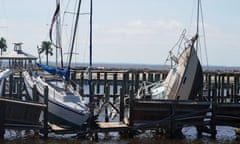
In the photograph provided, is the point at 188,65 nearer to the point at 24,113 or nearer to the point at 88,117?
the point at 88,117

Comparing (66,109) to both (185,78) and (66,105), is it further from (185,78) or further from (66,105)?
(185,78)

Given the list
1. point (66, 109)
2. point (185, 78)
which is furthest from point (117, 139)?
point (185, 78)

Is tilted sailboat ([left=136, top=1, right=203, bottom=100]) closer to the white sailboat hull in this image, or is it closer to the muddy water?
the muddy water

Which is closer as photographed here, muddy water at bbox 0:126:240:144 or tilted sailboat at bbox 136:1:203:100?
muddy water at bbox 0:126:240:144

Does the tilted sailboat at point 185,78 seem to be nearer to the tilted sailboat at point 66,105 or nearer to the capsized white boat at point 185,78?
the capsized white boat at point 185,78

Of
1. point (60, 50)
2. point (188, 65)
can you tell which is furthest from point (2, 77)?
point (188, 65)

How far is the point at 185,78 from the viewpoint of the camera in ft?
112

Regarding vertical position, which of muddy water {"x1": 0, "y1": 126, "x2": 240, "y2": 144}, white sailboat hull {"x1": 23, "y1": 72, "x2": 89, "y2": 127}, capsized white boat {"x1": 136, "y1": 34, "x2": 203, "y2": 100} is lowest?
muddy water {"x1": 0, "y1": 126, "x2": 240, "y2": 144}

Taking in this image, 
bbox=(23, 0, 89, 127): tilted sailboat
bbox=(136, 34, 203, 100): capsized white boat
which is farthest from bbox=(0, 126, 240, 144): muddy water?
bbox=(136, 34, 203, 100): capsized white boat

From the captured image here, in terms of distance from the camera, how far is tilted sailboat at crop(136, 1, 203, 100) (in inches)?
1344

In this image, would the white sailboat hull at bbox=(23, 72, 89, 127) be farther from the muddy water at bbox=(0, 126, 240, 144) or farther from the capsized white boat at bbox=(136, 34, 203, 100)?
the capsized white boat at bbox=(136, 34, 203, 100)

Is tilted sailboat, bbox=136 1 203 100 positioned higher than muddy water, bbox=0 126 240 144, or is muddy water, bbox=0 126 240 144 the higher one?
tilted sailboat, bbox=136 1 203 100

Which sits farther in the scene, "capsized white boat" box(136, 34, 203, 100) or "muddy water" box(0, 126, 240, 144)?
"capsized white boat" box(136, 34, 203, 100)

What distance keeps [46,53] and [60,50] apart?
262 ft
